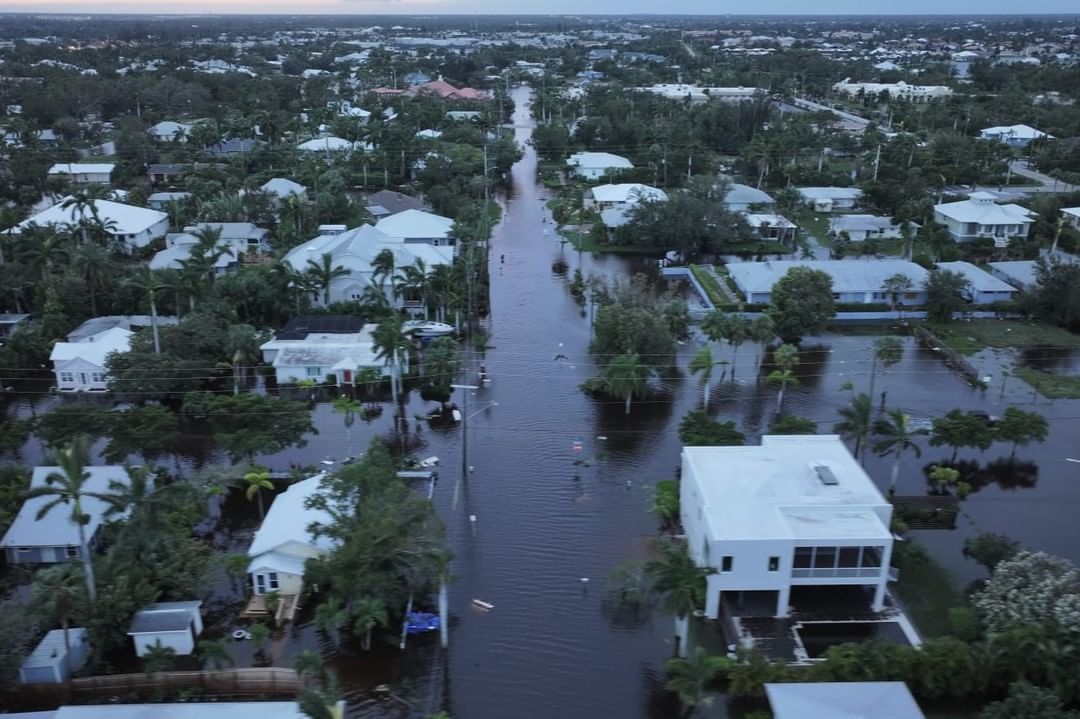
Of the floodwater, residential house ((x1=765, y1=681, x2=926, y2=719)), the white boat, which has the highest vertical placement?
the white boat

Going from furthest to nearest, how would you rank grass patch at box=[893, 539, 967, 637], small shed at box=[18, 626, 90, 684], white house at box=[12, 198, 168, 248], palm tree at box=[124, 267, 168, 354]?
1. white house at box=[12, 198, 168, 248]
2. palm tree at box=[124, 267, 168, 354]
3. grass patch at box=[893, 539, 967, 637]
4. small shed at box=[18, 626, 90, 684]

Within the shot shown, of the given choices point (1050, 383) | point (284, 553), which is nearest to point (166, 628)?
point (284, 553)

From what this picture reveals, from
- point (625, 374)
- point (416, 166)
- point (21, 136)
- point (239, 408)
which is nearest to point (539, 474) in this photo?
point (625, 374)

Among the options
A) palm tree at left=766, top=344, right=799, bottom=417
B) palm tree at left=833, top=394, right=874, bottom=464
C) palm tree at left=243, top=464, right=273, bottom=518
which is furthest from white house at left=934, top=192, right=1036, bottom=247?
palm tree at left=243, top=464, right=273, bottom=518

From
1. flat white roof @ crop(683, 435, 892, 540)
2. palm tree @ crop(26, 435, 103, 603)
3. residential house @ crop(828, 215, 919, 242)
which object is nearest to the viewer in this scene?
palm tree @ crop(26, 435, 103, 603)

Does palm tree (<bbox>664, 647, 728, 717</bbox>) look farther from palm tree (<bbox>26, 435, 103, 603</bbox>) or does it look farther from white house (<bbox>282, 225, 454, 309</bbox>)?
white house (<bbox>282, 225, 454, 309</bbox>)

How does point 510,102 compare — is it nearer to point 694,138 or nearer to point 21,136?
point 694,138

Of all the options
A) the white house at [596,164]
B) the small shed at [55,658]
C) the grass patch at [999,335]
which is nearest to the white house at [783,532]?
the small shed at [55,658]

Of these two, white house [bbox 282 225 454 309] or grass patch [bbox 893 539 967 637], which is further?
white house [bbox 282 225 454 309]
